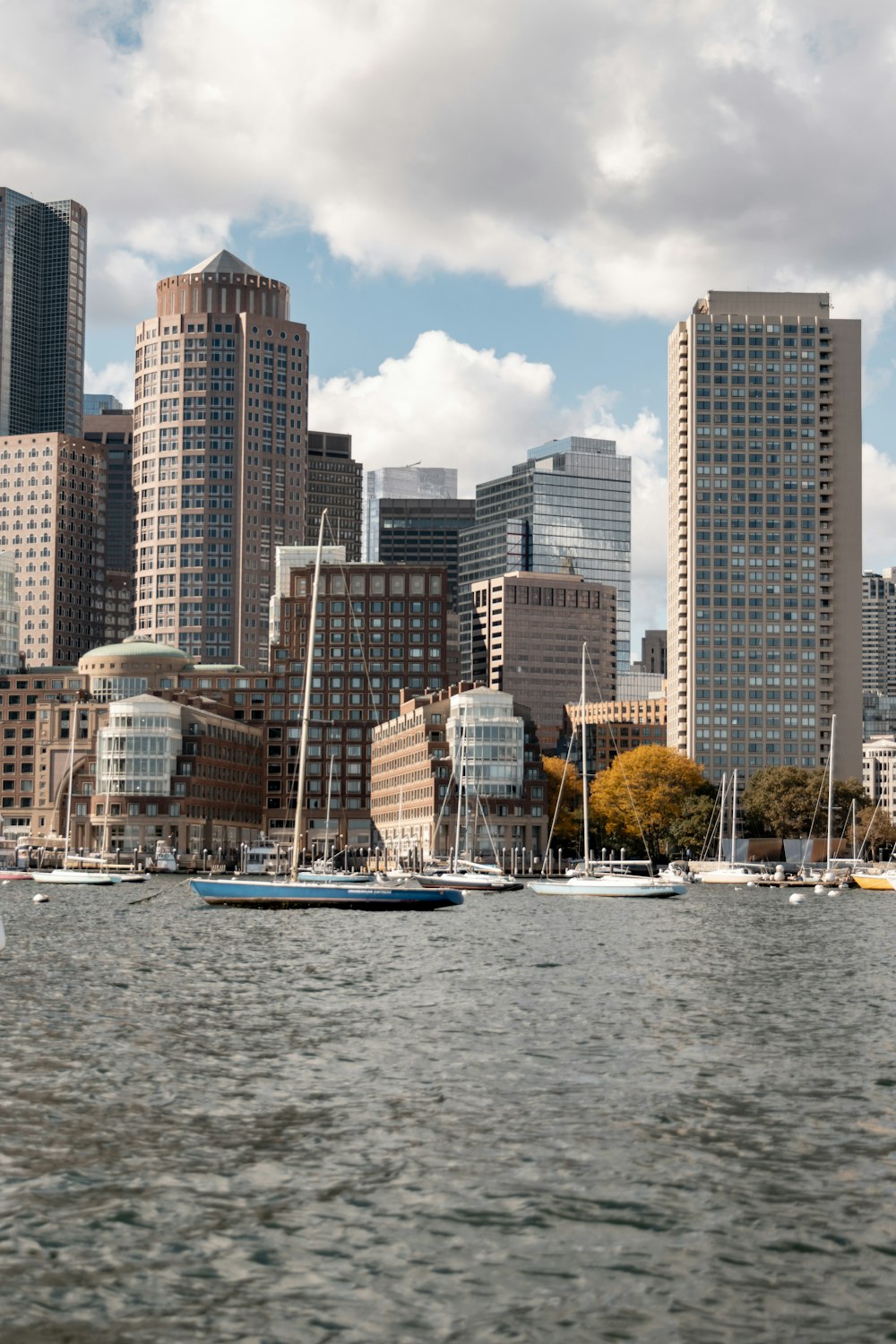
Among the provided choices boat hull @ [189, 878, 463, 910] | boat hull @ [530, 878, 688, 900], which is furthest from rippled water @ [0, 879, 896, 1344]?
boat hull @ [530, 878, 688, 900]

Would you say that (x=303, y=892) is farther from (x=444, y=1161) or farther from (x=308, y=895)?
(x=444, y=1161)

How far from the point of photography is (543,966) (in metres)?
74.9

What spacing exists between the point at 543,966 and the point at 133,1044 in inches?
1277

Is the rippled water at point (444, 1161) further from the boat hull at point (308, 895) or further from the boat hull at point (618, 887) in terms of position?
the boat hull at point (618, 887)

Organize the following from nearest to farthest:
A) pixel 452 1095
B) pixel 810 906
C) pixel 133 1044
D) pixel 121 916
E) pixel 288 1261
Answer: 1. pixel 288 1261
2. pixel 452 1095
3. pixel 133 1044
4. pixel 121 916
5. pixel 810 906

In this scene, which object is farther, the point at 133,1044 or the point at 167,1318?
the point at 133,1044

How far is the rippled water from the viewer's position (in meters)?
21.9

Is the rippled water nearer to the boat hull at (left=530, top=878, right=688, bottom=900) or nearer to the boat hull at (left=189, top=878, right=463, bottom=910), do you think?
the boat hull at (left=189, top=878, right=463, bottom=910)

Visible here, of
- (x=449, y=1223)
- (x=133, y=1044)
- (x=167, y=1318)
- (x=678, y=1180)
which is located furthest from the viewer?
(x=133, y=1044)

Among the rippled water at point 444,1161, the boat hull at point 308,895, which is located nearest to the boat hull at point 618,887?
the boat hull at point 308,895

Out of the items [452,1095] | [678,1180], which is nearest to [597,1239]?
[678,1180]

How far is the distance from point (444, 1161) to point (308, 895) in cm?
8047

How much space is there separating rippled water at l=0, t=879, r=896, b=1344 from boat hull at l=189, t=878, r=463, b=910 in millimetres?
45067

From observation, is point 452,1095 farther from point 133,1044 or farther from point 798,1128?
point 133,1044
